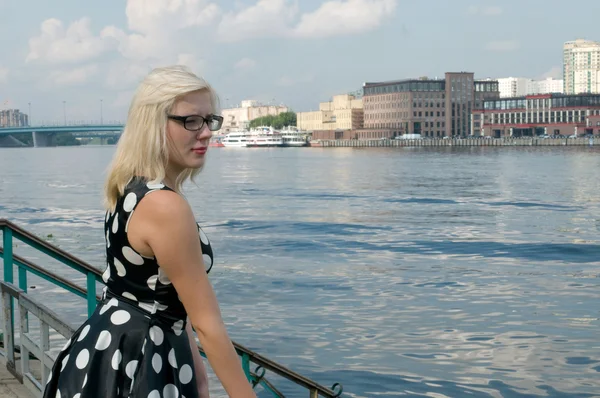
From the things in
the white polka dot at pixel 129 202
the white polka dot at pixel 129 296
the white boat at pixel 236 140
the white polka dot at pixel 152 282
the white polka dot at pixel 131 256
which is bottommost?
the white boat at pixel 236 140

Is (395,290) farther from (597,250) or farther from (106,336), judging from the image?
(106,336)

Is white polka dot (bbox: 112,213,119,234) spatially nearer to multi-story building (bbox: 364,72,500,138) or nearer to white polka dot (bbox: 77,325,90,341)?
white polka dot (bbox: 77,325,90,341)

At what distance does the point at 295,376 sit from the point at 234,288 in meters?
13.3

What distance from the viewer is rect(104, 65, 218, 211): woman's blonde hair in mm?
2229

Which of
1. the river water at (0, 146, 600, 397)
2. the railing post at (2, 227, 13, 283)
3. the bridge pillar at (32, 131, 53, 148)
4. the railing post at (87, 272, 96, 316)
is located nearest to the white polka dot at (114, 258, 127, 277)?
the river water at (0, 146, 600, 397)

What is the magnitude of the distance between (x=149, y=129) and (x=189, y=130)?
0.33 feet

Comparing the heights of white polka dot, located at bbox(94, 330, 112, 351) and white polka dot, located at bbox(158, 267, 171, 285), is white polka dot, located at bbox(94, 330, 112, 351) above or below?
below

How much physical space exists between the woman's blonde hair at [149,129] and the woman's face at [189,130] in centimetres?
2

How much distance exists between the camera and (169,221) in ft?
6.75

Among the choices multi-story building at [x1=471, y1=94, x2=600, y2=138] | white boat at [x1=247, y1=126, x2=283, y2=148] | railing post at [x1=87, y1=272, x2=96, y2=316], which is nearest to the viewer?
railing post at [x1=87, y1=272, x2=96, y2=316]

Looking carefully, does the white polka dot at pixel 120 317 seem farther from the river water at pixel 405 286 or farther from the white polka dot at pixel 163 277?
the river water at pixel 405 286

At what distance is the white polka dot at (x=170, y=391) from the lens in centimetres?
216

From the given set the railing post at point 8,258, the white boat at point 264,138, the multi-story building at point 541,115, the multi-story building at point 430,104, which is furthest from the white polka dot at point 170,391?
the white boat at point 264,138

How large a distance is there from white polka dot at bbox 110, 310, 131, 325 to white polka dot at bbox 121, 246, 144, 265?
0.13 m
